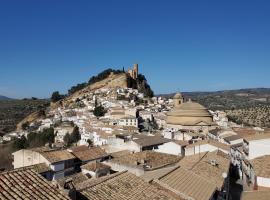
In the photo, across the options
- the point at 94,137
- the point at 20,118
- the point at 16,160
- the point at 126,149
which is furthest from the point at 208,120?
the point at 20,118

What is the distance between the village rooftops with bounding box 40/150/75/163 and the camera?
3494cm

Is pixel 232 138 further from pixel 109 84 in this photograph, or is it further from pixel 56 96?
pixel 56 96

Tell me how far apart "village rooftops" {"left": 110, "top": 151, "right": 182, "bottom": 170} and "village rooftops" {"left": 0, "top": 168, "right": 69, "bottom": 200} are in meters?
19.3

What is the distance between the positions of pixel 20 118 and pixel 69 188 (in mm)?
118434

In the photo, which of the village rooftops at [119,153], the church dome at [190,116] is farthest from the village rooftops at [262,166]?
the church dome at [190,116]

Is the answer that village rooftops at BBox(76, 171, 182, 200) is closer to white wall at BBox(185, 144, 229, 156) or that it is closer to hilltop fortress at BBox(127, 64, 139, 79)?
white wall at BBox(185, 144, 229, 156)

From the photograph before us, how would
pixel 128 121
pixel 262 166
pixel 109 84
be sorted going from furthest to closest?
pixel 109 84 < pixel 128 121 < pixel 262 166

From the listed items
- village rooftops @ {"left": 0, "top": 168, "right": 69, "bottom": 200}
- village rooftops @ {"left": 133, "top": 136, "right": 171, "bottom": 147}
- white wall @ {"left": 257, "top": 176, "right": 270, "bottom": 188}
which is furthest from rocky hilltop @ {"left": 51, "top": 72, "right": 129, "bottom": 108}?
village rooftops @ {"left": 0, "top": 168, "right": 69, "bottom": 200}

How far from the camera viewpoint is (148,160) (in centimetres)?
3181

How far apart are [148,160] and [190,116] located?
37.6 m

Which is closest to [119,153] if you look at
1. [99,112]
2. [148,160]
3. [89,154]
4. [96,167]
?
[89,154]

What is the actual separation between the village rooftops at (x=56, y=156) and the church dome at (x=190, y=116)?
34.4 metres

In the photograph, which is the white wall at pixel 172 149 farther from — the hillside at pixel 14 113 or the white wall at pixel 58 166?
the hillside at pixel 14 113

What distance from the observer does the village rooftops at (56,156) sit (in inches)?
1375
